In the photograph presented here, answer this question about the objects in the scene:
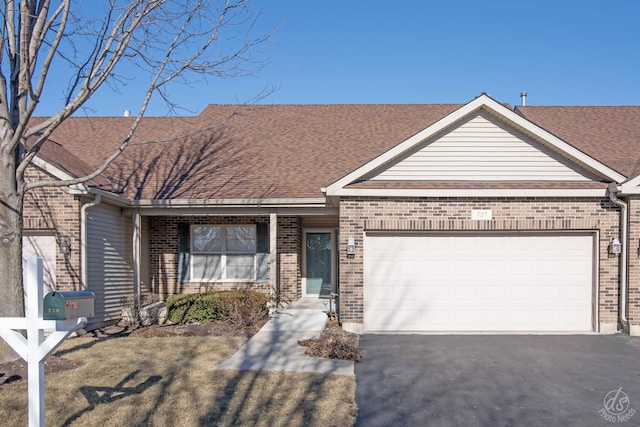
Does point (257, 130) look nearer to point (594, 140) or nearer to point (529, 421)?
point (594, 140)

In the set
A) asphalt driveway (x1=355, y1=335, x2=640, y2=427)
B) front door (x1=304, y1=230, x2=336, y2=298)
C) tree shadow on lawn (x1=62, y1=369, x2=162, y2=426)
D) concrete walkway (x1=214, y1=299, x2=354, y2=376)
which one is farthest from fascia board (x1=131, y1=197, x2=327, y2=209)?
tree shadow on lawn (x1=62, y1=369, x2=162, y2=426)

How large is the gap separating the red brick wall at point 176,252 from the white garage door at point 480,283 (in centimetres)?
391

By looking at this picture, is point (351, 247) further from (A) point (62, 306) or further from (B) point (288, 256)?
(A) point (62, 306)

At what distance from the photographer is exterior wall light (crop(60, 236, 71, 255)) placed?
11.1 m

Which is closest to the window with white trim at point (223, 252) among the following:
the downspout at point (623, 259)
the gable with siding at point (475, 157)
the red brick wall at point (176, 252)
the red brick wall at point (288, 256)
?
the red brick wall at point (176, 252)

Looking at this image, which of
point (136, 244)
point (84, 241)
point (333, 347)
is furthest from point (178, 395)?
point (136, 244)

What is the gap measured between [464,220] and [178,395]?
6.89 m

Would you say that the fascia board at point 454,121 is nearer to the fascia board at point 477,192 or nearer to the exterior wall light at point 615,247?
the fascia board at point 477,192

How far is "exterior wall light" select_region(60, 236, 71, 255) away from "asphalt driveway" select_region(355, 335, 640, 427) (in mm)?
6305

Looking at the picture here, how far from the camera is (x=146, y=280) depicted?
1462 cm

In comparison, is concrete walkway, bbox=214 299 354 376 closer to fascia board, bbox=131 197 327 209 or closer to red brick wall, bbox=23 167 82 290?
fascia board, bbox=131 197 327 209

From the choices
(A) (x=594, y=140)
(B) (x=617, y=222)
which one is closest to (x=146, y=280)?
(B) (x=617, y=222)

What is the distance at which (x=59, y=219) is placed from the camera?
1128cm

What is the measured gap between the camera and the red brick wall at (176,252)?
48.6 feet
